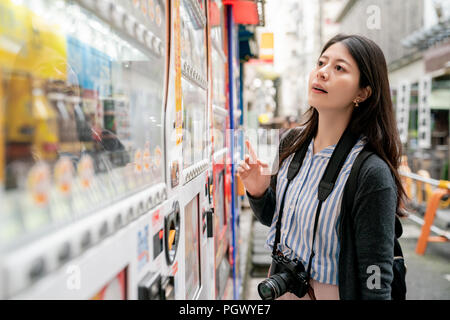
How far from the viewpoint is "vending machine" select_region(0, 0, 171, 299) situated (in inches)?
18.5

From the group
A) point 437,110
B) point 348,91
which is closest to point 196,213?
point 348,91

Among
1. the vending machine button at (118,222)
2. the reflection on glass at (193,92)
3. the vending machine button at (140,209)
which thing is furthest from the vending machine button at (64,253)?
the reflection on glass at (193,92)

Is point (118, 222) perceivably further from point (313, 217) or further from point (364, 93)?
point (364, 93)

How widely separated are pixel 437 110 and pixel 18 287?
12367mm

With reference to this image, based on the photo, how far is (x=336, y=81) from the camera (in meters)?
1.33

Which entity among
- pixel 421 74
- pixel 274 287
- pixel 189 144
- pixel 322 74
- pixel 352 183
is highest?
pixel 421 74

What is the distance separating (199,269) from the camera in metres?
1.69

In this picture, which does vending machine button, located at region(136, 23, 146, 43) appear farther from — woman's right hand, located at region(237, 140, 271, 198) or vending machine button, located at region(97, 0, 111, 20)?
woman's right hand, located at region(237, 140, 271, 198)

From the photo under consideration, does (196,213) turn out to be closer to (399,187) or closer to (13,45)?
(399,187)

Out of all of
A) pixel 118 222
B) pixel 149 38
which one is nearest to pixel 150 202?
pixel 118 222

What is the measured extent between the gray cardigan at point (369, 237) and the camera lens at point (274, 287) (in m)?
0.20


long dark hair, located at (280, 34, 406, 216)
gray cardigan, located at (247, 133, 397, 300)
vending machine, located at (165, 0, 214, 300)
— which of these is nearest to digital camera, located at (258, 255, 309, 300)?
gray cardigan, located at (247, 133, 397, 300)

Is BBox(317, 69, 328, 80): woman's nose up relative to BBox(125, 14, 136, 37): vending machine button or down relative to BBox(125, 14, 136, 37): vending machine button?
down

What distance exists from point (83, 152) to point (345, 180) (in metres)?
0.94
